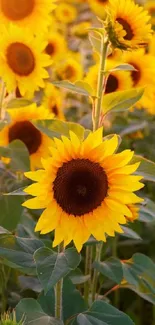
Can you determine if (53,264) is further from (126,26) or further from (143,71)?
(143,71)

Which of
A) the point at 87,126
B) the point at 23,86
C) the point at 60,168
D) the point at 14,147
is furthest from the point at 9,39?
the point at 60,168

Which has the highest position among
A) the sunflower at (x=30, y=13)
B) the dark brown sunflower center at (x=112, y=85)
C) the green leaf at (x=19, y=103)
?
the sunflower at (x=30, y=13)

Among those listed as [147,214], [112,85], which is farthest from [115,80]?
[147,214]

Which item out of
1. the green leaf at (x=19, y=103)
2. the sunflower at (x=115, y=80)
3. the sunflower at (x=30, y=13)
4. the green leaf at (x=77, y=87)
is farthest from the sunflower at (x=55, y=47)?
the green leaf at (x=77, y=87)

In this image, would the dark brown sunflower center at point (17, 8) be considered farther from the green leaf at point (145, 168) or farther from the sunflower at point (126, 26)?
the green leaf at point (145, 168)

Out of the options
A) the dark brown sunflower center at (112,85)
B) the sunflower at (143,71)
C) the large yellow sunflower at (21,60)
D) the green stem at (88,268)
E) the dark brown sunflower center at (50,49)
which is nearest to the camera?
the green stem at (88,268)

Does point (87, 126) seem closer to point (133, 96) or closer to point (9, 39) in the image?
point (9, 39)
